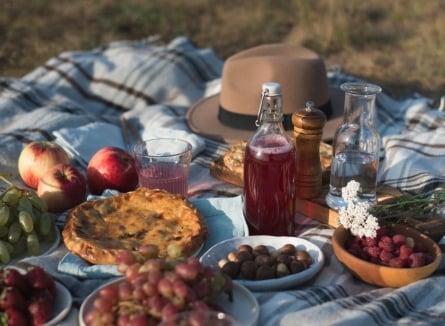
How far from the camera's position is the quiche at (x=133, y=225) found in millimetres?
1898

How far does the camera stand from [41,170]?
8.19 ft

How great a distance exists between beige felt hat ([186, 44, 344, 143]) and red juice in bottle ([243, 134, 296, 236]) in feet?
2.85

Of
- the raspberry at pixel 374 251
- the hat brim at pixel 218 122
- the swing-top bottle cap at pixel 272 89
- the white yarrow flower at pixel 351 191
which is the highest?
the swing-top bottle cap at pixel 272 89

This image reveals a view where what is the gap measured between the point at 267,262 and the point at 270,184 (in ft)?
0.87

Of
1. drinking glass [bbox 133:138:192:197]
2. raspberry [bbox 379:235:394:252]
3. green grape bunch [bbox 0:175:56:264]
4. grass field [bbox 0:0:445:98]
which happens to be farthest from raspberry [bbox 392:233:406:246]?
grass field [bbox 0:0:445:98]

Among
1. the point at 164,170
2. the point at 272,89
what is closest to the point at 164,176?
the point at 164,170

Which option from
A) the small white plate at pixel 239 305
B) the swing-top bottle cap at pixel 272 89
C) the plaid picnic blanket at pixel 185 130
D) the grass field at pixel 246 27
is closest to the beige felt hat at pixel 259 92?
the plaid picnic blanket at pixel 185 130

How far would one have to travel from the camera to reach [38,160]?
250 centimetres

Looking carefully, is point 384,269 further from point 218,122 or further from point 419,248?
point 218,122

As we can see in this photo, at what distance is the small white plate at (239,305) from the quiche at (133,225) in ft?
0.72

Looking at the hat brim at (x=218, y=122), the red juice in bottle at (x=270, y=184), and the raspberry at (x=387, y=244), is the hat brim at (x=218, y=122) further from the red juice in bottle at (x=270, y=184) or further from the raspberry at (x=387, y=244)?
the raspberry at (x=387, y=244)

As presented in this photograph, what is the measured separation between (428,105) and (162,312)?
2.45 m

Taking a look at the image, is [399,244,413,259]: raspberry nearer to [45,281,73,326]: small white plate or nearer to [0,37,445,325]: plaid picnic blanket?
[0,37,445,325]: plaid picnic blanket

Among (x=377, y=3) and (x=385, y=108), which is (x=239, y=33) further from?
(x=385, y=108)
